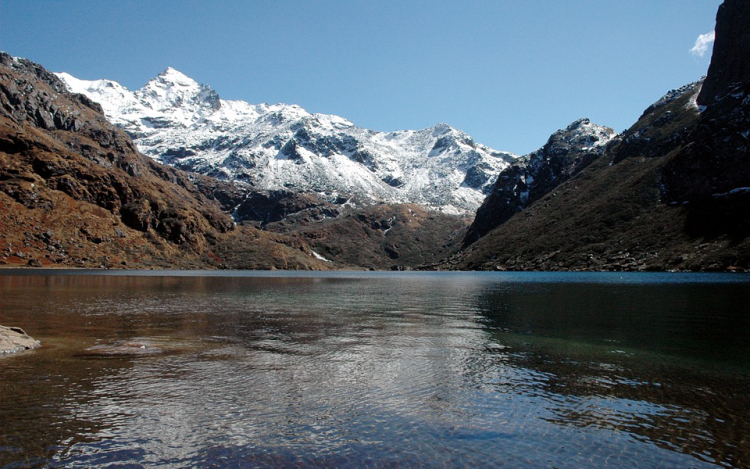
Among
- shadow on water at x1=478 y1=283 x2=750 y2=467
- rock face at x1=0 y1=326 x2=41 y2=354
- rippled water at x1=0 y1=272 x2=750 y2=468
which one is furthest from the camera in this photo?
rock face at x1=0 y1=326 x2=41 y2=354

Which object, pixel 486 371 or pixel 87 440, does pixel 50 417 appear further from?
pixel 486 371

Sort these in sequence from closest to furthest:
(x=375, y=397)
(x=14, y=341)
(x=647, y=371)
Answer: (x=375, y=397) → (x=647, y=371) → (x=14, y=341)

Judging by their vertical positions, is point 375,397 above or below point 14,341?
below

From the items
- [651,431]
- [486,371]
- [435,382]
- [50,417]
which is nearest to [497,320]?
[486,371]

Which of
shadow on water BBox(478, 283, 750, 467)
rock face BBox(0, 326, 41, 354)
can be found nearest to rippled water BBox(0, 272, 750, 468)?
shadow on water BBox(478, 283, 750, 467)

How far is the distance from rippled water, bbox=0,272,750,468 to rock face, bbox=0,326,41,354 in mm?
1183

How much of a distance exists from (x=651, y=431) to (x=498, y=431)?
5211mm

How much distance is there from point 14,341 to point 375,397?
2421 centimetres

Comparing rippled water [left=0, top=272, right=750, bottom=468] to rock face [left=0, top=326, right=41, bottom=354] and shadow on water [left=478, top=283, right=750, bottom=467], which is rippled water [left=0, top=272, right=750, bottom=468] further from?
rock face [left=0, top=326, right=41, bottom=354]

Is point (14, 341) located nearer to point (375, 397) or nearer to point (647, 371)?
point (375, 397)

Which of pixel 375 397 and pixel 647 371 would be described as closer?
pixel 375 397

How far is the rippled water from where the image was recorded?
1326 centimetres

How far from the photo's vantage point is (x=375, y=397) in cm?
1912

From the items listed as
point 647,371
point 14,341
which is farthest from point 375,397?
point 14,341
